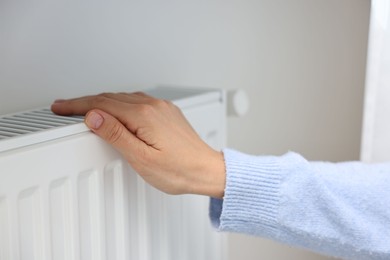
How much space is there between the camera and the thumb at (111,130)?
1.84 feet

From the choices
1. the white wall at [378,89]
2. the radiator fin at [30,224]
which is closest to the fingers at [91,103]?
the radiator fin at [30,224]

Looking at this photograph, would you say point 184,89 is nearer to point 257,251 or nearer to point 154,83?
point 154,83

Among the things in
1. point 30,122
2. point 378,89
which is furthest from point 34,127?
point 378,89

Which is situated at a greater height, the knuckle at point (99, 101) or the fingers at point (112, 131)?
the knuckle at point (99, 101)

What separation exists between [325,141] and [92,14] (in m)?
0.52

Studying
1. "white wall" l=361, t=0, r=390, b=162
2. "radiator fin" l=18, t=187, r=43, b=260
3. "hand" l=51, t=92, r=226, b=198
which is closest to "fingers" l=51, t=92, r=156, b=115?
"hand" l=51, t=92, r=226, b=198

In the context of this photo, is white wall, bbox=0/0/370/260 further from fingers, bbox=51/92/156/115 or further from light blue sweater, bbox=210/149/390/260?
light blue sweater, bbox=210/149/390/260

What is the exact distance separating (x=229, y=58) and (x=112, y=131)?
386 millimetres

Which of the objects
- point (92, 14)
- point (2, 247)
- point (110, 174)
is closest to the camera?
point (2, 247)

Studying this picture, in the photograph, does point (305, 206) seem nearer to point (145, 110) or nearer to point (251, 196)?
point (251, 196)

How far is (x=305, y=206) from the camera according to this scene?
608 millimetres

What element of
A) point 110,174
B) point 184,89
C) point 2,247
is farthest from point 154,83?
point 2,247

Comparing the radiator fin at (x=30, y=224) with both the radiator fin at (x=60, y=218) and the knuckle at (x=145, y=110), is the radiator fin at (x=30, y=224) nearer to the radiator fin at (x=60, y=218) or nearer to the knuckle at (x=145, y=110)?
the radiator fin at (x=60, y=218)

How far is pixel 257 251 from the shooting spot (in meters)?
1.02
